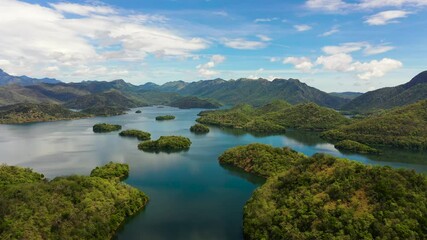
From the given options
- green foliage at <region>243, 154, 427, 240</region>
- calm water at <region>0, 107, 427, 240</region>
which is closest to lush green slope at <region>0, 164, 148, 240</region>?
calm water at <region>0, 107, 427, 240</region>

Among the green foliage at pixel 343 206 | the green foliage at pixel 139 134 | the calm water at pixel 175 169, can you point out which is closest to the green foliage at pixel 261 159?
the calm water at pixel 175 169

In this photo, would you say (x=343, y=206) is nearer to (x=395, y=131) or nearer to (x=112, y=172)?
(x=112, y=172)

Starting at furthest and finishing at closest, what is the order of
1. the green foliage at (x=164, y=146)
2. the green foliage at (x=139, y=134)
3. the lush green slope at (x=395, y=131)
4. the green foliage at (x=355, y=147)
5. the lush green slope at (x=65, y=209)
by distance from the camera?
the green foliage at (x=139, y=134)
the lush green slope at (x=395, y=131)
the green foliage at (x=355, y=147)
the green foliage at (x=164, y=146)
the lush green slope at (x=65, y=209)

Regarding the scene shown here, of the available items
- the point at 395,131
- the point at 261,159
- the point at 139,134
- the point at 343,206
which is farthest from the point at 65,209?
the point at 395,131

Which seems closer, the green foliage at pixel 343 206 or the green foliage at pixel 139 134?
the green foliage at pixel 343 206

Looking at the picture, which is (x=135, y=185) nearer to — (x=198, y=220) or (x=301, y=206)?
(x=198, y=220)

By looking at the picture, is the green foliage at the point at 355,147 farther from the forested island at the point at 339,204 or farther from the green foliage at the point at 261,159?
the forested island at the point at 339,204

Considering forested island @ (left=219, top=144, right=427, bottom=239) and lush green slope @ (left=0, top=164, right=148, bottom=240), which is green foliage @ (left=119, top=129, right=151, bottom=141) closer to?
lush green slope @ (left=0, top=164, right=148, bottom=240)

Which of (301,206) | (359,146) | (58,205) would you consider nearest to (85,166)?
(58,205)
